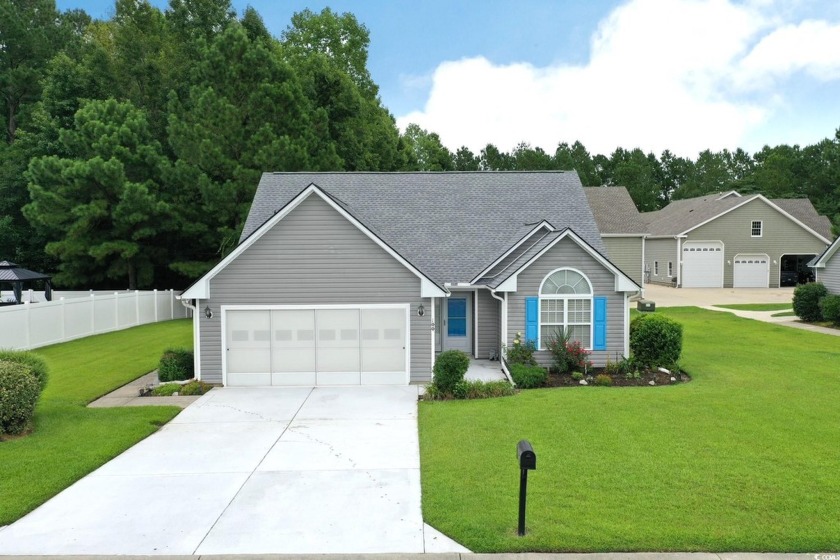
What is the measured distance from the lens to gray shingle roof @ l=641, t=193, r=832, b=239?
140ft

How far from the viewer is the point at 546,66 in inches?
1336

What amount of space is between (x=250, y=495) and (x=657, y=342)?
11.4 meters

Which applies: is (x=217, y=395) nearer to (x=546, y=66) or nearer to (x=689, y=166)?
(x=546, y=66)

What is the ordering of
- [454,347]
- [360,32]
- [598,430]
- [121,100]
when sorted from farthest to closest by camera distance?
[360,32] < [121,100] < [454,347] < [598,430]

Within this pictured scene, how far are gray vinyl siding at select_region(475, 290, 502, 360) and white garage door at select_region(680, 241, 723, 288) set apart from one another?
29.5 metres

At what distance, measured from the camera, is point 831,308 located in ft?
80.6

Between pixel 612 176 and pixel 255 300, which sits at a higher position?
pixel 612 176

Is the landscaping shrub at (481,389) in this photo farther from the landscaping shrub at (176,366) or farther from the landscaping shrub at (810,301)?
the landscaping shrub at (810,301)

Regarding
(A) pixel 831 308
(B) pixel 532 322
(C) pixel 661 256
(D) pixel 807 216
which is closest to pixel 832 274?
(A) pixel 831 308

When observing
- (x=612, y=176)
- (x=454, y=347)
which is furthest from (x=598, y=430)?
(x=612, y=176)

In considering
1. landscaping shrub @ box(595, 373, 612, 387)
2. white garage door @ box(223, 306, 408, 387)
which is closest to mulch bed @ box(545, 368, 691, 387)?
landscaping shrub @ box(595, 373, 612, 387)

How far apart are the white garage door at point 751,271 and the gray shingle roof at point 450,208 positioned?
2674 centimetres

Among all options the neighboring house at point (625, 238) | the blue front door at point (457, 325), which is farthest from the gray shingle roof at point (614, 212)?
the blue front door at point (457, 325)

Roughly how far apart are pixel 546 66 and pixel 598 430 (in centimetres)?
2791
